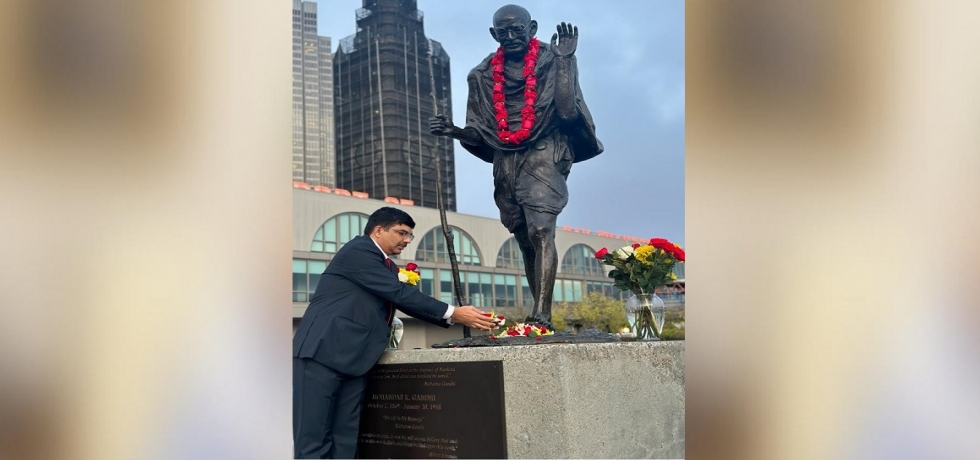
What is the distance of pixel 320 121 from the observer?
6103 cm

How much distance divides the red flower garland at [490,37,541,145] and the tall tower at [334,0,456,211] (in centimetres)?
4612

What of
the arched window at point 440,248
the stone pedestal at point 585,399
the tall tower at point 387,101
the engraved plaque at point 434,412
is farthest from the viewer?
the tall tower at point 387,101

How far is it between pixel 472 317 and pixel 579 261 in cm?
4971

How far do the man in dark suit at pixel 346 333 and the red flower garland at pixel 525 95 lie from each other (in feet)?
3.51

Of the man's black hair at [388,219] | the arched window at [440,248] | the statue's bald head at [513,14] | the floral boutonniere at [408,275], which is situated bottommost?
the arched window at [440,248]

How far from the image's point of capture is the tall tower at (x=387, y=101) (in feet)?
178

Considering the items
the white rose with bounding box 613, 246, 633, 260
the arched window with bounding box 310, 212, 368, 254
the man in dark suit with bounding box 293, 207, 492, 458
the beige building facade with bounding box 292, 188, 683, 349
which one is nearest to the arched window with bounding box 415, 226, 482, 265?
the beige building facade with bounding box 292, 188, 683, 349

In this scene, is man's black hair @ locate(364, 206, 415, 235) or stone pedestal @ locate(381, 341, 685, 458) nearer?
stone pedestal @ locate(381, 341, 685, 458)

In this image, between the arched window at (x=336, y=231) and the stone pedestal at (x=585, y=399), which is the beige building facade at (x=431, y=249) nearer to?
the arched window at (x=336, y=231)

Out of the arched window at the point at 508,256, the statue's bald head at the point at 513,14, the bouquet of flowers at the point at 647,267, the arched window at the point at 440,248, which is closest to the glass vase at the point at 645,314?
the bouquet of flowers at the point at 647,267

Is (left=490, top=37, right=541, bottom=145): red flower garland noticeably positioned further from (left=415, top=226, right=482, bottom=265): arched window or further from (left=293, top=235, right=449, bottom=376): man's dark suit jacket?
(left=415, top=226, right=482, bottom=265): arched window

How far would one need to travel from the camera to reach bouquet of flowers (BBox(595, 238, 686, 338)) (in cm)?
554

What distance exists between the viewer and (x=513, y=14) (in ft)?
18.7
